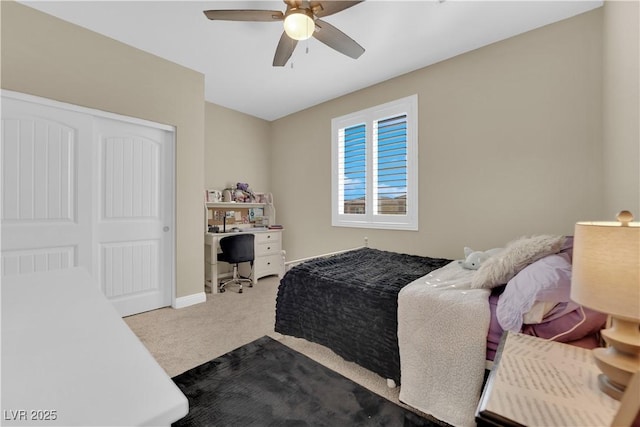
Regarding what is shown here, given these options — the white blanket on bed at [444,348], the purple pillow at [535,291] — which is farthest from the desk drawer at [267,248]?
the purple pillow at [535,291]

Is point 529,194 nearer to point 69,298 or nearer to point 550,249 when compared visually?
point 550,249

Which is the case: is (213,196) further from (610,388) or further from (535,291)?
(610,388)

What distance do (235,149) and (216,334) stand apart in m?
2.93

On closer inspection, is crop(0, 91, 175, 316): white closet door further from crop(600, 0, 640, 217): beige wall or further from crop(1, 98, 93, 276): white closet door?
crop(600, 0, 640, 217): beige wall

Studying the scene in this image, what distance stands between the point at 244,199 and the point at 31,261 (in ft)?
8.47

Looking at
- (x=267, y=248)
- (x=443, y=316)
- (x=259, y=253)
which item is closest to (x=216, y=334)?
(x=259, y=253)

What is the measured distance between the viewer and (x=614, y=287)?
29.6 inches

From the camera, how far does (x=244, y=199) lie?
4547 millimetres

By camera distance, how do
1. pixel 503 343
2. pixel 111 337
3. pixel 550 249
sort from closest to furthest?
pixel 111 337 < pixel 503 343 < pixel 550 249

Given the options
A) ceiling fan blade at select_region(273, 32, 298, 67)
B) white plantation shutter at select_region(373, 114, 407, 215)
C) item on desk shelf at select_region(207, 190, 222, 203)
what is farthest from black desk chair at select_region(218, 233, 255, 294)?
ceiling fan blade at select_region(273, 32, 298, 67)

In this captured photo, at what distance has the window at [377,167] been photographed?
3.35m

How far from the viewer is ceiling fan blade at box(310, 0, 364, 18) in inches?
72.4

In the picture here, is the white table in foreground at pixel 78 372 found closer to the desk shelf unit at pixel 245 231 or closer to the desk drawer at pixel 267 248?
the desk shelf unit at pixel 245 231

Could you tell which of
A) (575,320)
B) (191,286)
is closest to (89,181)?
(191,286)
